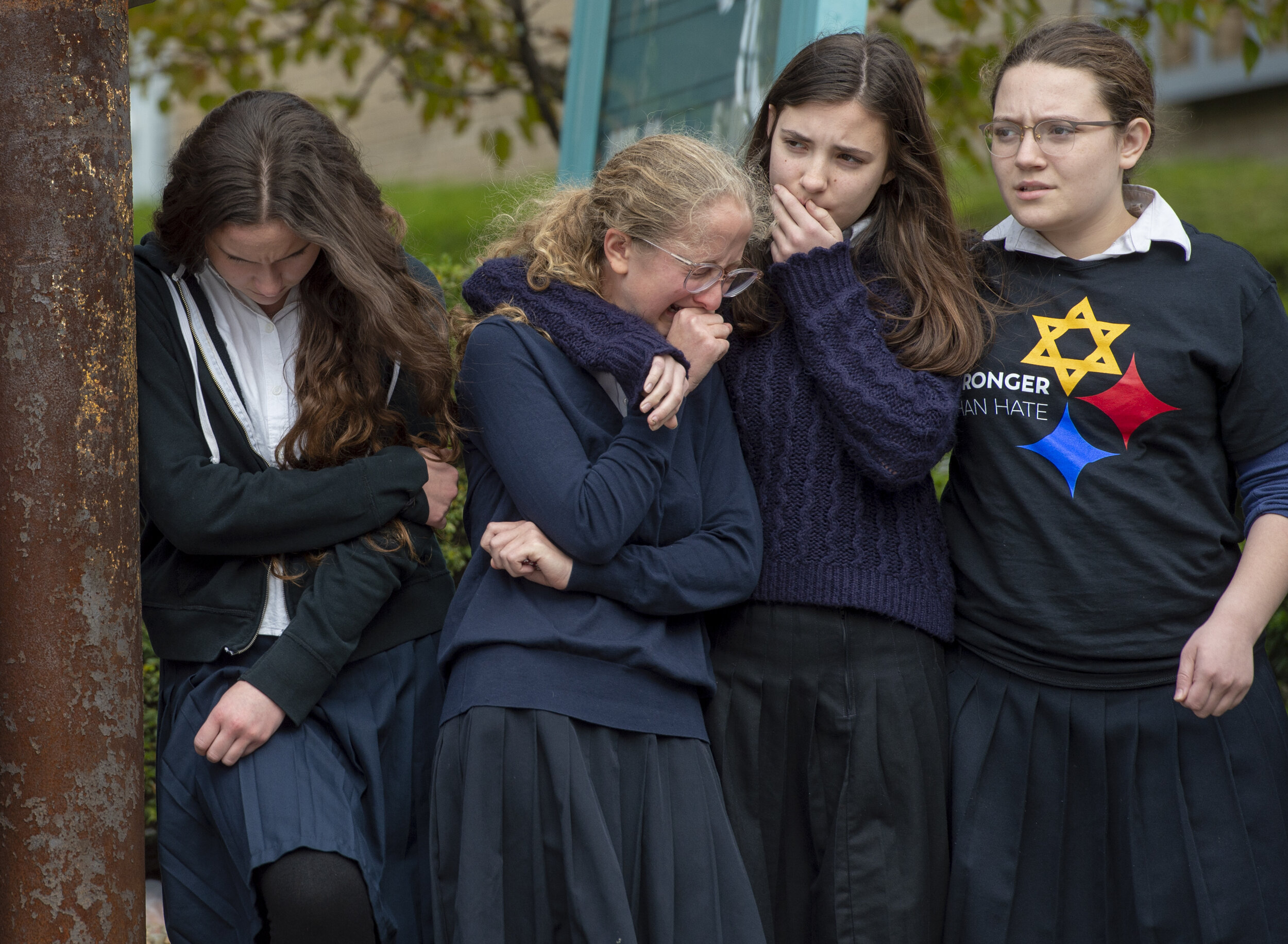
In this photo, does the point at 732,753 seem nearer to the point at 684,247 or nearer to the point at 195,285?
the point at 684,247

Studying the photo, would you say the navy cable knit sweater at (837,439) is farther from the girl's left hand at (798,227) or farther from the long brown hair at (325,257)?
the long brown hair at (325,257)

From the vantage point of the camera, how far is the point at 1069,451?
2607 millimetres

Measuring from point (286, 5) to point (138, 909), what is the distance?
15.8ft

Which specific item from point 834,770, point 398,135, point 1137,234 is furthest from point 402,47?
point 398,135

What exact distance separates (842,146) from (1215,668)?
1.21m

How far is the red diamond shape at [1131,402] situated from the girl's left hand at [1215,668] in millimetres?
395

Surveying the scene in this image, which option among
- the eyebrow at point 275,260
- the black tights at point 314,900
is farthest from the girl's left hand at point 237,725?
the eyebrow at point 275,260

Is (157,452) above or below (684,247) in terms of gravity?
below

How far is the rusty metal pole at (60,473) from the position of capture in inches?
81.7

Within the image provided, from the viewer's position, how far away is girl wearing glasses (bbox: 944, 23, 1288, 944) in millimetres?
2564

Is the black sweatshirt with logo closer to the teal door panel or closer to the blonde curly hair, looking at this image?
the blonde curly hair

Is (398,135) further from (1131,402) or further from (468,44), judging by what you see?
(1131,402)

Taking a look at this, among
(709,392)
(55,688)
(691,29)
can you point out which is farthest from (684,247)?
(691,29)

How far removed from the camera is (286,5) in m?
6.06
